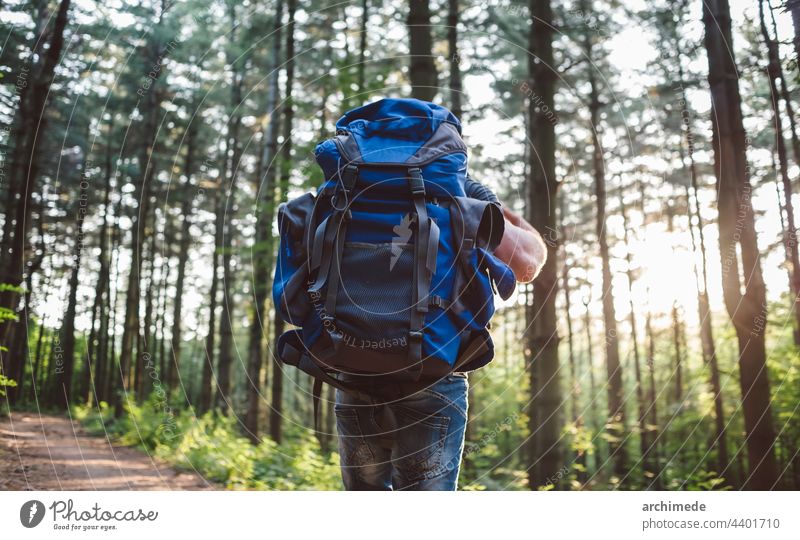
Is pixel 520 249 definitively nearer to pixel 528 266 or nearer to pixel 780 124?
pixel 528 266

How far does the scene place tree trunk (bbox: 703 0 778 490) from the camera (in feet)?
14.1

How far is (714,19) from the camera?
14.5ft

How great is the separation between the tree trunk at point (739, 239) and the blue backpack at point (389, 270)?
298 centimetres

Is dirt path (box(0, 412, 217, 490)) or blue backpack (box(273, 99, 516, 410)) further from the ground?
blue backpack (box(273, 99, 516, 410))

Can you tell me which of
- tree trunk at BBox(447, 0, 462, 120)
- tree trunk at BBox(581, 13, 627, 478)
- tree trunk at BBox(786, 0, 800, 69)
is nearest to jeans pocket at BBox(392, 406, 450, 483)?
tree trunk at BBox(786, 0, 800, 69)

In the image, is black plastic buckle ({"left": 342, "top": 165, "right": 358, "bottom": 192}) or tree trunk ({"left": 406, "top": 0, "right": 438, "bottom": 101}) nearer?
black plastic buckle ({"left": 342, "top": 165, "right": 358, "bottom": 192})

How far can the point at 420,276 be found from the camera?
80.8 inches

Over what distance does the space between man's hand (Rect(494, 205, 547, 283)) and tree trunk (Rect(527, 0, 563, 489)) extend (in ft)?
7.37

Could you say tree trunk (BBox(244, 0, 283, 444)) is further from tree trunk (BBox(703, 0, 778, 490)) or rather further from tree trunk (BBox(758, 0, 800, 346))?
tree trunk (BBox(758, 0, 800, 346))

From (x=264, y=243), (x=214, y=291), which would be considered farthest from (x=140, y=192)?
(x=264, y=243)

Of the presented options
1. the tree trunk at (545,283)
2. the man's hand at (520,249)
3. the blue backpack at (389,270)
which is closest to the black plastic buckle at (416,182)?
the blue backpack at (389,270)

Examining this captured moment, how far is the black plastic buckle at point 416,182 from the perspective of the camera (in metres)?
2.09

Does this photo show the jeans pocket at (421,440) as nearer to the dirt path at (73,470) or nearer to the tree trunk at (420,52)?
the dirt path at (73,470)
